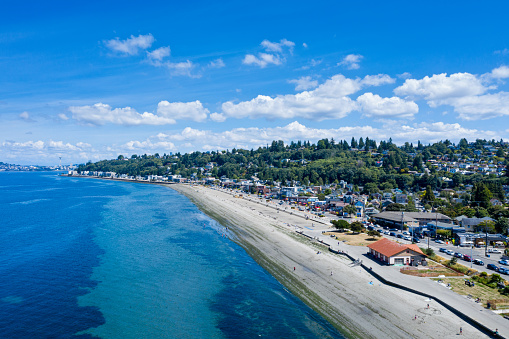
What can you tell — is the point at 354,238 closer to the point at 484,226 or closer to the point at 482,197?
the point at 484,226

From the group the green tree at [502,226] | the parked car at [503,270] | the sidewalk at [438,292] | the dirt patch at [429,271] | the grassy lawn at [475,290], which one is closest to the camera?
the sidewalk at [438,292]

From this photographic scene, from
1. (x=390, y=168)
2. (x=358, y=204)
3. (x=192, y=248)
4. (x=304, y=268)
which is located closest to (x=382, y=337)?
(x=304, y=268)

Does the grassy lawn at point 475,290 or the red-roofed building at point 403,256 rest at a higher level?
the red-roofed building at point 403,256

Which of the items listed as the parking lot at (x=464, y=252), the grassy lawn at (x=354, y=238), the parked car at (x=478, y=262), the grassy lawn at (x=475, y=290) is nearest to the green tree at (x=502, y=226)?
the parking lot at (x=464, y=252)

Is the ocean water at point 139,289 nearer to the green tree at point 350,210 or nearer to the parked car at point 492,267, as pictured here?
the parked car at point 492,267

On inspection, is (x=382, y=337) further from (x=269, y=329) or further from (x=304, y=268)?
(x=304, y=268)

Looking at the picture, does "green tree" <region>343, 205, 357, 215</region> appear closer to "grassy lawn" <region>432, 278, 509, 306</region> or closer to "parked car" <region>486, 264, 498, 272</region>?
"parked car" <region>486, 264, 498, 272</region>

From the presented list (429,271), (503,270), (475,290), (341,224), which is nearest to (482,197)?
(341,224)
